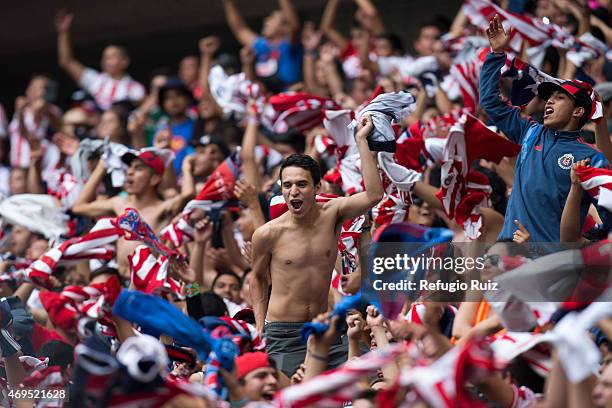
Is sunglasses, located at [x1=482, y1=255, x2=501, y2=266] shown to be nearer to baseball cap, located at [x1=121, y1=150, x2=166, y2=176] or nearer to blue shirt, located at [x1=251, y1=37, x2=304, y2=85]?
baseball cap, located at [x1=121, y1=150, x2=166, y2=176]

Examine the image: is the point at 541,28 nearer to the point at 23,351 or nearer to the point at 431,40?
the point at 431,40

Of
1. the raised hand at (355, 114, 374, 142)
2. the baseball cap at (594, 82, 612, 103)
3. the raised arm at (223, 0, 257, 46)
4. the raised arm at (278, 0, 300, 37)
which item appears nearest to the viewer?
the raised hand at (355, 114, 374, 142)

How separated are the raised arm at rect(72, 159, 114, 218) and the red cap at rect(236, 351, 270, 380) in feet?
12.5

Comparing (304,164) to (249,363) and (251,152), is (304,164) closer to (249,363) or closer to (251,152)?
(249,363)

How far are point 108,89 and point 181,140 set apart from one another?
1.93 meters

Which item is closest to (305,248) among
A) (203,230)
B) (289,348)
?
(289,348)

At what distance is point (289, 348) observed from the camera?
6.06 metres

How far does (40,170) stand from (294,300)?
5.41 m

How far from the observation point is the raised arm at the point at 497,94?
678 cm

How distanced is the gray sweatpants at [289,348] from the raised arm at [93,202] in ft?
9.64

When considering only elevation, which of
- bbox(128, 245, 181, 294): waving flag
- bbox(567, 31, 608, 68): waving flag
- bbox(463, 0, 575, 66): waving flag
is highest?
bbox(463, 0, 575, 66): waving flag

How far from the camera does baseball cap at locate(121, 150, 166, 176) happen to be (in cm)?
862

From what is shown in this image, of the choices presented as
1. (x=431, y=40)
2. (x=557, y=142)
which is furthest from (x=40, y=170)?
(x=557, y=142)

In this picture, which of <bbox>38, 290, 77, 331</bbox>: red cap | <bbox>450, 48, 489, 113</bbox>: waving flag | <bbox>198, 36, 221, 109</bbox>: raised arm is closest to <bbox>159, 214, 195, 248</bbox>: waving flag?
<bbox>38, 290, 77, 331</bbox>: red cap
